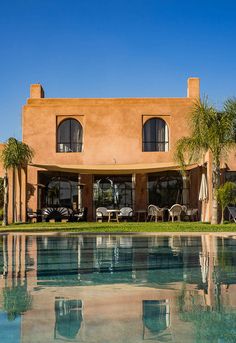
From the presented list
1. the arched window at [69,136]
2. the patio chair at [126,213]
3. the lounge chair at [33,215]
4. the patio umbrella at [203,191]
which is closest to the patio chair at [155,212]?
the patio chair at [126,213]

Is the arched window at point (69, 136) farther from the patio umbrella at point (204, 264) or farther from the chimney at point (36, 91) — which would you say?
the patio umbrella at point (204, 264)

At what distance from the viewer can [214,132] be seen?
19297 millimetres

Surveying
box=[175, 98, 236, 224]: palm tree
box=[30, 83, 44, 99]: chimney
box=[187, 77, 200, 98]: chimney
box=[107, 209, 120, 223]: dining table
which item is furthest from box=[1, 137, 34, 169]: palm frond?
box=[187, 77, 200, 98]: chimney

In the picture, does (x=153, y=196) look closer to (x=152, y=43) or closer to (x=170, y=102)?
(x=170, y=102)

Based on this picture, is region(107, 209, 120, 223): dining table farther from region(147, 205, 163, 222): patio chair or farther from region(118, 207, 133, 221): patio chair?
region(147, 205, 163, 222): patio chair

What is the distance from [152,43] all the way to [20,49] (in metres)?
5.21

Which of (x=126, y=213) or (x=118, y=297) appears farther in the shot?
(x=126, y=213)

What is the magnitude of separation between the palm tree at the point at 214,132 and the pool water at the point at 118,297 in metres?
10.2

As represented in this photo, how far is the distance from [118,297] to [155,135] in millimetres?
21545

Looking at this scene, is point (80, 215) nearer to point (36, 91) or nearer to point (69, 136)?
point (69, 136)

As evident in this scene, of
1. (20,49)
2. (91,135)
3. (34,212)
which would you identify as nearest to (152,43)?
(20,49)

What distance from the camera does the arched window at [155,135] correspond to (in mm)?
26312

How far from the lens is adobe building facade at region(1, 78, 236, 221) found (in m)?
26.0

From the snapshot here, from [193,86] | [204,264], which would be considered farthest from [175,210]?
[204,264]
